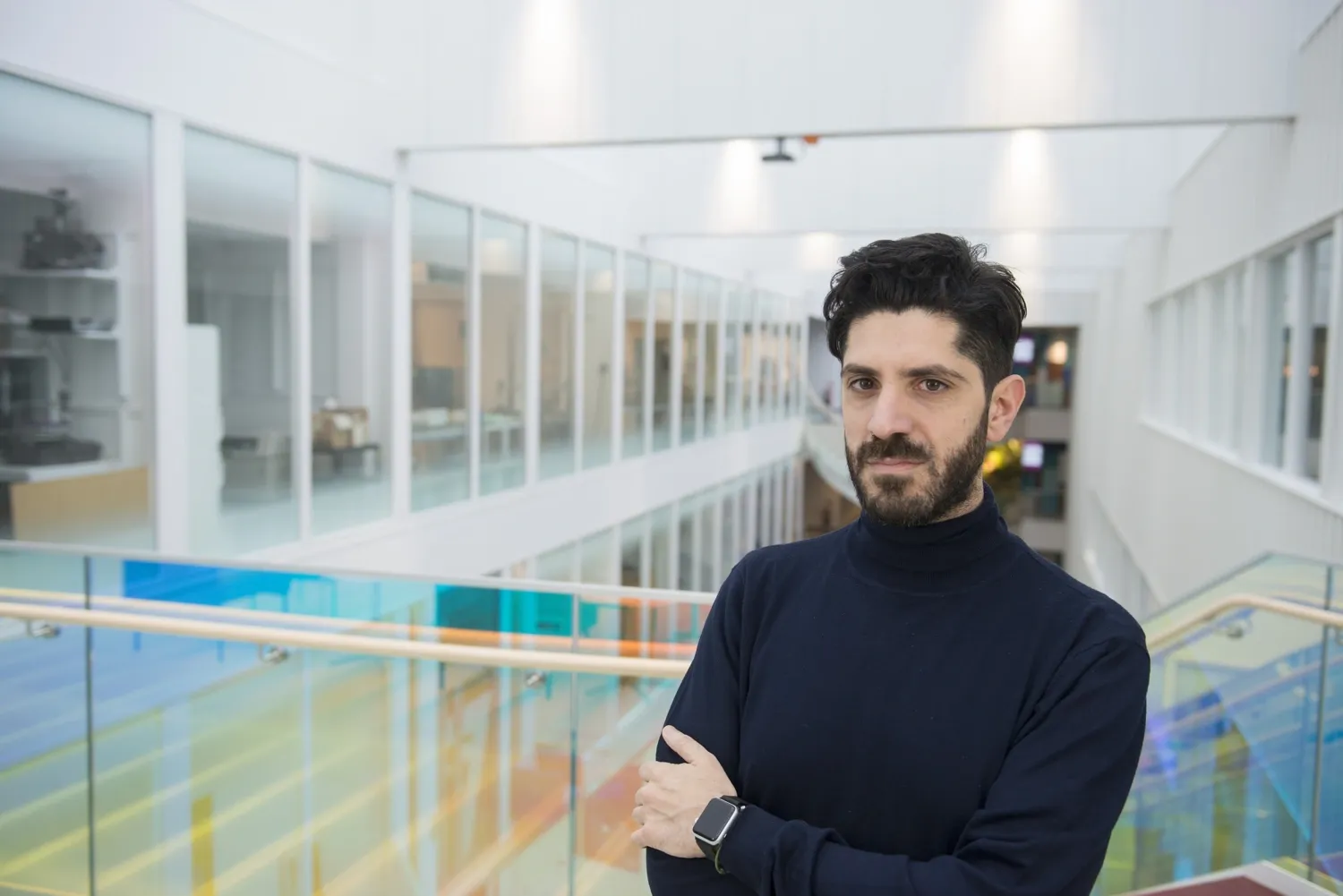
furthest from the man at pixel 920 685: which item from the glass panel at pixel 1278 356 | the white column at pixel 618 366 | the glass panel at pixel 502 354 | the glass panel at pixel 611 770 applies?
the white column at pixel 618 366

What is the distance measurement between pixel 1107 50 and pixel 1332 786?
503 cm

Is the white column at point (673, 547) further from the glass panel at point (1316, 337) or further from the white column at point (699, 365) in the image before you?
the glass panel at point (1316, 337)

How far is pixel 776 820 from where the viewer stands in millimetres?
1448

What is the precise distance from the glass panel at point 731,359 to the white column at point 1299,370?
11096mm

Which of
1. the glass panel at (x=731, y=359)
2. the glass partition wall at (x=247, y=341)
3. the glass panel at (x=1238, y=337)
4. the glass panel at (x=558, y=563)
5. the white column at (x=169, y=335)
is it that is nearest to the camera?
the glass partition wall at (x=247, y=341)

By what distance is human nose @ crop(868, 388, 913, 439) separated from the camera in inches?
56.9

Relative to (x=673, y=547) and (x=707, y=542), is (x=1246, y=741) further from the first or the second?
(x=707, y=542)

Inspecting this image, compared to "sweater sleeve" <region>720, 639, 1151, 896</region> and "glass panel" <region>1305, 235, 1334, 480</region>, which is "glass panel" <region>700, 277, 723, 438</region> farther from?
"sweater sleeve" <region>720, 639, 1151, 896</region>

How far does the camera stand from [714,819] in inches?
58.3

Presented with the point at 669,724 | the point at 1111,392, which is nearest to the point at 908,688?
the point at 669,724

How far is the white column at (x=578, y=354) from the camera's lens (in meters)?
12.5

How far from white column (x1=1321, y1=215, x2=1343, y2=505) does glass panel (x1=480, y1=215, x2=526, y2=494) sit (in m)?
6.68

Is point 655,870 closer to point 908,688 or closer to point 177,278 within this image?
point 908,688

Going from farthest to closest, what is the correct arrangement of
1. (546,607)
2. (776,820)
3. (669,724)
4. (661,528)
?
(661,528) < (546,607) < (669,724) < (776,820)
